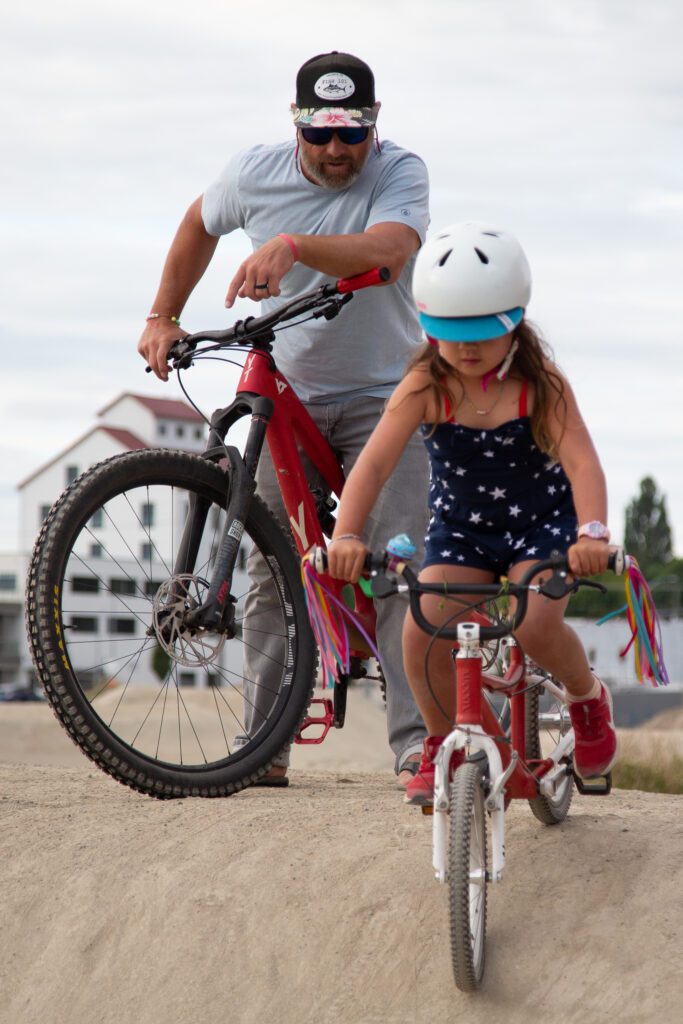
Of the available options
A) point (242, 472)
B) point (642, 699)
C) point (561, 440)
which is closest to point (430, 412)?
point (561, 440)

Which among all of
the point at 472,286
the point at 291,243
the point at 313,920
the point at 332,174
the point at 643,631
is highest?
the point at 332,174

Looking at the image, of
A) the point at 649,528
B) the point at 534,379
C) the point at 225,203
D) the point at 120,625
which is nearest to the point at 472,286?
the point at 534,379

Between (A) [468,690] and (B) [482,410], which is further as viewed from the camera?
(B) [482,410]

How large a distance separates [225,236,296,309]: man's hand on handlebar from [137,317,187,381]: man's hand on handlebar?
0.56 m

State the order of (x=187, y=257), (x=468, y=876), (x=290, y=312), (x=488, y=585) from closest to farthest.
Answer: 1. (x=468, y=876)
2. (x=488, y=585)
3. (x=290, y=312)
4. (x=187, y=257)

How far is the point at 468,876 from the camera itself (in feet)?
10.8

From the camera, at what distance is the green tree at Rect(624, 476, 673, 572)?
90.6m

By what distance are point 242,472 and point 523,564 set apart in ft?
4.11

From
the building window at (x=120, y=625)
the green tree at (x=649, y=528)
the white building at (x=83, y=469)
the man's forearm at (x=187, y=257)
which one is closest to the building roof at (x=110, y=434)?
the white building at (x=83, y=469)

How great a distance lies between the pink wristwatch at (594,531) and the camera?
3.38 m

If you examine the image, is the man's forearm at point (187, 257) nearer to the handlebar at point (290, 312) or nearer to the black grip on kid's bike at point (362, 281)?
the handlebar at point (290, 312)

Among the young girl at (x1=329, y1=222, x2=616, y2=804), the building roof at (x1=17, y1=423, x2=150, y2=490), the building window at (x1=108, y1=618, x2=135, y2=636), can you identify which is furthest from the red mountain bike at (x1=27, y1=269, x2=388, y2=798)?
the building roof at (x1=17, y1=423, x2=150, y2=490)

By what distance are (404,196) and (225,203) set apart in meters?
0.72

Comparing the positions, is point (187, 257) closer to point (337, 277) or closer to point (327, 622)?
point (337, 277)
